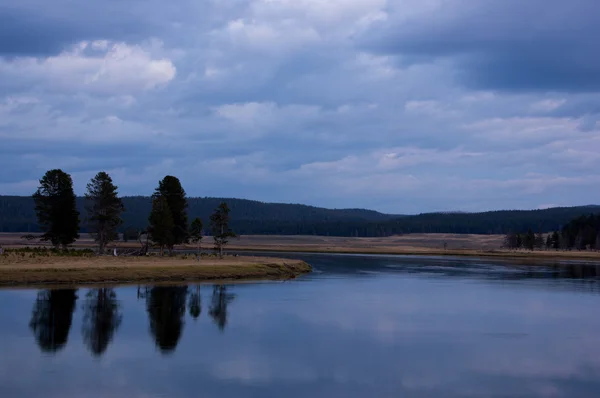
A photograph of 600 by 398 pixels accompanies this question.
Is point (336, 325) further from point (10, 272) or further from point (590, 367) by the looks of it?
point (10, 272)

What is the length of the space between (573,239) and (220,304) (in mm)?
160099

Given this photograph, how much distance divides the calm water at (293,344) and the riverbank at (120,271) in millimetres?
5481

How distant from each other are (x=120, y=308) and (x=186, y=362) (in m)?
17.1

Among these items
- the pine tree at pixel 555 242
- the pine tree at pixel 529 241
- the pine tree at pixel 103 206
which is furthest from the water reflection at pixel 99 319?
the pine tree at pixel 555 242

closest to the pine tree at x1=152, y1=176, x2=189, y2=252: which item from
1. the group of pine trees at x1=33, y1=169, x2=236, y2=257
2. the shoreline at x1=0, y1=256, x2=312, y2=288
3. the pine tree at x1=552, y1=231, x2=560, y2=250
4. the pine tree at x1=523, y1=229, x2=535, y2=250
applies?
the group of pine trees at x1=33, y1=169, x2=236, y2=257

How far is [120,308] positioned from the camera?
144ft

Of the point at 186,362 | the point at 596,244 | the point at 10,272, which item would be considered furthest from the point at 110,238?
the point at 596,244

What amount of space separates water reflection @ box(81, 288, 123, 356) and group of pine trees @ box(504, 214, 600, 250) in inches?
5976

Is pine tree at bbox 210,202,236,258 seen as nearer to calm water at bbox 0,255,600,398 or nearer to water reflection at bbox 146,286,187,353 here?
water reflection at bbox 146,286,187,353

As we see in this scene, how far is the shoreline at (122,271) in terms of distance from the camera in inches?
2267

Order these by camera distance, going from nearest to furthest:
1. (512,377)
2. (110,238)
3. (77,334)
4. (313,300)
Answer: (512,377) < (77,334) < (313,300) < (110,238)

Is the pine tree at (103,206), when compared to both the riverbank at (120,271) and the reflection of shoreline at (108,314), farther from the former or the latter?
the reflection of shoreline at (108,314)

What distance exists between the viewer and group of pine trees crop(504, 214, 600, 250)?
593ft

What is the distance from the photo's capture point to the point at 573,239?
7362 inches
